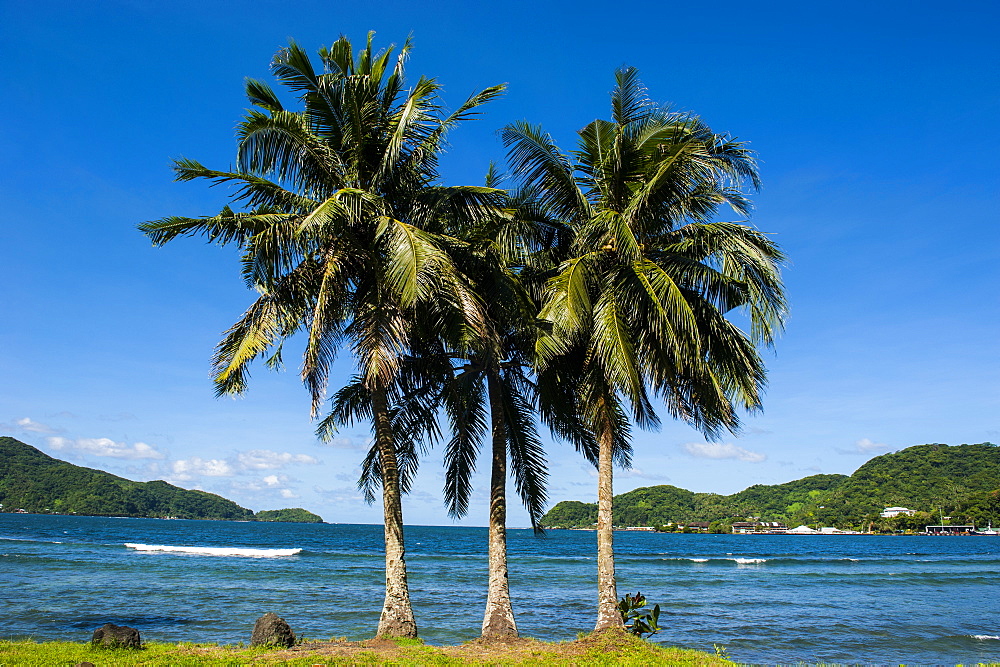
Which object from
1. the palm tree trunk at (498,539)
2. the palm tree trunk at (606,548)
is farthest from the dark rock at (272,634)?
the palm tree trunk at (606,548)

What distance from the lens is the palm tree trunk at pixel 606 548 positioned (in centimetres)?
1066

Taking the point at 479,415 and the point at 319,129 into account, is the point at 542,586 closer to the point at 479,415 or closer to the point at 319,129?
the point at 479,415

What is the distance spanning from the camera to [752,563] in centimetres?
5300

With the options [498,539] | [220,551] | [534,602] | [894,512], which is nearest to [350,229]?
[498,539]

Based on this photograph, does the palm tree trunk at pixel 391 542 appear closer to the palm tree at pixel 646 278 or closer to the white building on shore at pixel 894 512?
the palm tree at pixel 646 278

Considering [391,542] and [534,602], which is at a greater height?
[391,542]

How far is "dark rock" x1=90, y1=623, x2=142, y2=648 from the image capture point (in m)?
10.3

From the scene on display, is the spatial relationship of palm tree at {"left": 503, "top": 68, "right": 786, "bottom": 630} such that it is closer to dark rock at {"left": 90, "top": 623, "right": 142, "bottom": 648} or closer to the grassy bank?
the grassy bank

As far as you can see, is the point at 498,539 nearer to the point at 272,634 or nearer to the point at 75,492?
the point at 272,634

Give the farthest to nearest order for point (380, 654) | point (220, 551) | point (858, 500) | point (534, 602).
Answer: point (858, 500) → point (220, 551) → point (534, 602) → point (380, 654)

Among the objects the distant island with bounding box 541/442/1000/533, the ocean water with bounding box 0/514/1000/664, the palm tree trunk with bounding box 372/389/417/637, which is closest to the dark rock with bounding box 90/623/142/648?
the palm tree trunk with bounding box 372/389/417/637

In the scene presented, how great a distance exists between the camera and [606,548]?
10953mm

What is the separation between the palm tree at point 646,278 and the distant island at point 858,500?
101792 millimetres

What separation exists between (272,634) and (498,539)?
4143 millimetres
